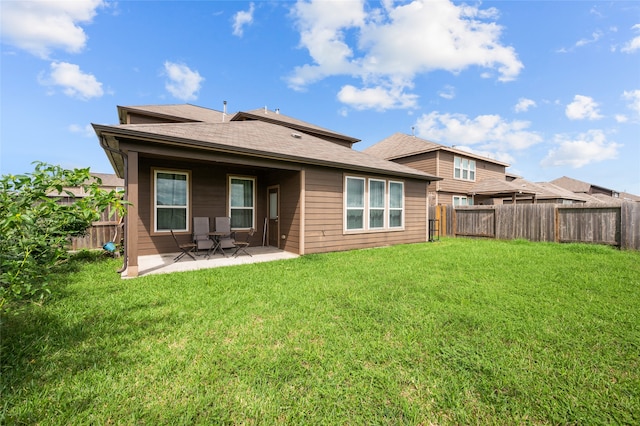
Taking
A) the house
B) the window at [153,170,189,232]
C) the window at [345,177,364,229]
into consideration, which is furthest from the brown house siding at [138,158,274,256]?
the window at [345,177,364,229]

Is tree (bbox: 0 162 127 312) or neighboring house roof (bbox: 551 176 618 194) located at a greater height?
neighboring house roof (bbox: 551 176 618 194)

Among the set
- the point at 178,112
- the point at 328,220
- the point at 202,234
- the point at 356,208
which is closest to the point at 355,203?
the point at 356,208

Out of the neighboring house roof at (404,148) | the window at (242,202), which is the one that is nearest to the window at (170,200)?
the window at (242,202)

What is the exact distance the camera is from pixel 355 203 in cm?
844

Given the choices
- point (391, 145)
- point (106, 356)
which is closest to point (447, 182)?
point (391, 145)

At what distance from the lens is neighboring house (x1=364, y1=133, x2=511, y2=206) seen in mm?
16250

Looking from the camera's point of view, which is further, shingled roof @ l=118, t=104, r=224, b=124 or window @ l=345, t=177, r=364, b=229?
shingled roof @ l=118, t=104, r=224, b=124

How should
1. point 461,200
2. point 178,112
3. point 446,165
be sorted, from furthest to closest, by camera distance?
point 461,200 → point 446,165 → point 178,112

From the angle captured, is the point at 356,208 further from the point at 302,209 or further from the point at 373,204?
the point at 302,209

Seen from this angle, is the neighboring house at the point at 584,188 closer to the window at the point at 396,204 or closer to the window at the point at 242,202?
the window at the point at 396,204

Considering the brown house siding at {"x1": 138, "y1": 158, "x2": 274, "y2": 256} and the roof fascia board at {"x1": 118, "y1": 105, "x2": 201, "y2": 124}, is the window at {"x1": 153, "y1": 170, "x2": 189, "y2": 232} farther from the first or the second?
the roof fascia board at {"x1": 118, "y1": 105, "x2": 201, "y2": 124}

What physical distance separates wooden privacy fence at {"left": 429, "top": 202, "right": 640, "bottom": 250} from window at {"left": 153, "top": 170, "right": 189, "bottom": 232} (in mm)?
11300

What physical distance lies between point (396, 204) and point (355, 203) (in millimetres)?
1999

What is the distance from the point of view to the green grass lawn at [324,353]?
5.66 ft
